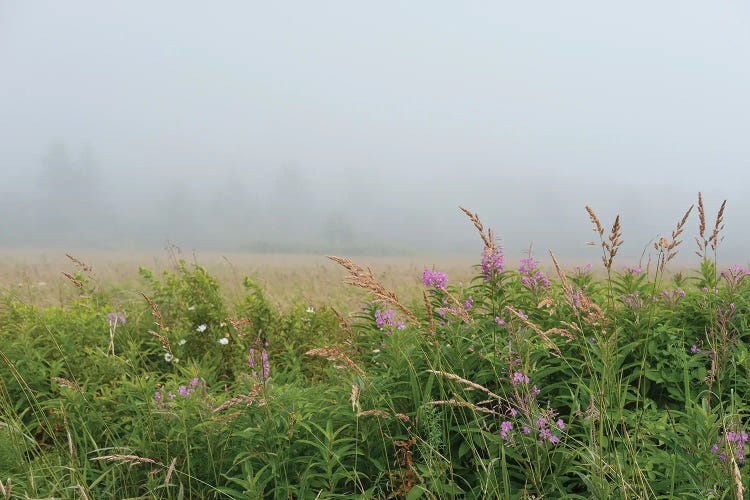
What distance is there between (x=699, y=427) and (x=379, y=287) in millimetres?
1406

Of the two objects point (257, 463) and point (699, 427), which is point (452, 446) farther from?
point (699, 427)

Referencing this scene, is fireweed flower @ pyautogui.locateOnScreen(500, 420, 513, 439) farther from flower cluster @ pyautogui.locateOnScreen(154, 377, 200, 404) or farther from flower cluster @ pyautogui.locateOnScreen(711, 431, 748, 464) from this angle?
flower cluster @ pyautogui.locateOnScreen(154, 377, 200, 404)

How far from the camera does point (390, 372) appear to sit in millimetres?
3387

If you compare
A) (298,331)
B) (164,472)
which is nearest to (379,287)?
(164,472)

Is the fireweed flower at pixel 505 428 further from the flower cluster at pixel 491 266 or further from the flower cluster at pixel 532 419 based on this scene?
the flower cluster at pixel 491 266

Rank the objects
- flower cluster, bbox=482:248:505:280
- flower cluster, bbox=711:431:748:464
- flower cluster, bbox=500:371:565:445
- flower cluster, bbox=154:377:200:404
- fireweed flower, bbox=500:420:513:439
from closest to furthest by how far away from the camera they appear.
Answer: flower cluster, bbox=711:431:748:464 → flower cluster, bbox=500:371:565:445 → fireweed flower, bbox=500:420:513:439 → flower cluster, bbox=482:248:505:280 → flower cluster, bbox=154:377:200:404

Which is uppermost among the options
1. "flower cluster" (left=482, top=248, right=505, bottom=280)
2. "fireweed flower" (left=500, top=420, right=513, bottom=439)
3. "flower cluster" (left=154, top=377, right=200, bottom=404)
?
"flower cluster" (left=482, top=248, right=505, bottom=280)

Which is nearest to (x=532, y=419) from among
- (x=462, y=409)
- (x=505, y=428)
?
(x=505, y=428)

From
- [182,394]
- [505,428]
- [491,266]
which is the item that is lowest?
[182,394]

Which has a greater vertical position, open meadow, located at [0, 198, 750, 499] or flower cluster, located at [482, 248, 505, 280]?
flower cluster, located at [482, 248, 505, 280]

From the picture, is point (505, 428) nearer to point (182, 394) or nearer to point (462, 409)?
point (462, 409)

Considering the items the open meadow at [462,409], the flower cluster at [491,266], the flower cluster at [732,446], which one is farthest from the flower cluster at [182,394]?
the flower cluster at [732,446]

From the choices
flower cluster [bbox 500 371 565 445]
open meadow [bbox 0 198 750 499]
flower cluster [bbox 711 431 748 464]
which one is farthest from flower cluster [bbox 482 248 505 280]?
flower cluster [bbox 711 431 748 464]

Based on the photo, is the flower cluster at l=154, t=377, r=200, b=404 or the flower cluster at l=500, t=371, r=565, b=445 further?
the flower cluster at l=154, t=377, r=200, b=404
